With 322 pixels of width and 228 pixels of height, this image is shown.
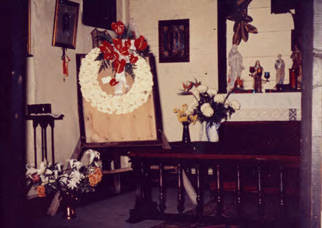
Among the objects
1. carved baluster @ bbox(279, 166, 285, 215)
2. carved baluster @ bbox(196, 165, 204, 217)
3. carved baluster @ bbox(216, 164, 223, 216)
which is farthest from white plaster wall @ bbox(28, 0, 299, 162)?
carved baluster @ bbox(279, 166, 285, 215)

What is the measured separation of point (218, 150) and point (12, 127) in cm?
249

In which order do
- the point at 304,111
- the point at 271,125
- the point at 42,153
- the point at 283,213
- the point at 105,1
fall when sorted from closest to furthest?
the point at 304,111 → the point at 283,213 → the point at 42,153 → the point at 271,125 → the point at 105,1

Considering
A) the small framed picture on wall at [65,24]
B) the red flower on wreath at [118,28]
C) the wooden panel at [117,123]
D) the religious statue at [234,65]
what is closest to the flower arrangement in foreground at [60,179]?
the wooden panel at [117,123]

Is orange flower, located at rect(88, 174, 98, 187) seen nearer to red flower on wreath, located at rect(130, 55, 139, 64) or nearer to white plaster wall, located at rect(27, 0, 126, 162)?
white plaster wall, located at rect(27, 0, 126, 162)

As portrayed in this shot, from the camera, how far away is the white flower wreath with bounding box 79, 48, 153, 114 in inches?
156

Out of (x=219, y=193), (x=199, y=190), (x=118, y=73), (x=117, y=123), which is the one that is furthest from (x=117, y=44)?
(x=219, y=193)

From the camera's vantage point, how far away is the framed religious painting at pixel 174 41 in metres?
5.66

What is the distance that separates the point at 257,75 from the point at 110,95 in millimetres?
2091

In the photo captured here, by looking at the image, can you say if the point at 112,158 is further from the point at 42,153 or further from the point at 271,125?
the point at 271,125

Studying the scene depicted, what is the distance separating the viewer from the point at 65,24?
184 inches

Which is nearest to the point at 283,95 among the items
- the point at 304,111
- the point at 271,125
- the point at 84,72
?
the point at 271,125

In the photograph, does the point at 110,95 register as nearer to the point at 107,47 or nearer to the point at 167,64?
the point at 107,47

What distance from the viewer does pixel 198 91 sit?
4195 mm

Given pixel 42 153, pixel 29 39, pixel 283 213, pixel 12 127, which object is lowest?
pixel 283 213
